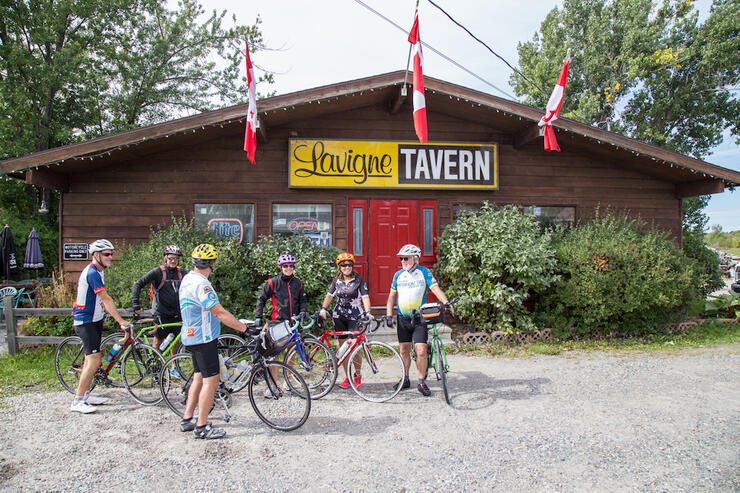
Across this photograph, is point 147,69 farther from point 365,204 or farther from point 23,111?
point 365,204

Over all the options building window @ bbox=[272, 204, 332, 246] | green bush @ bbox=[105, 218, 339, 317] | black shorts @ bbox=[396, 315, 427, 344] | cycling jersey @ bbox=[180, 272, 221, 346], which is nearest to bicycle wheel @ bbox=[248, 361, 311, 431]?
cycling jersey @ bbox=[180, 272, 221, 346]

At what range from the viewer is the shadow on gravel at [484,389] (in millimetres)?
5281

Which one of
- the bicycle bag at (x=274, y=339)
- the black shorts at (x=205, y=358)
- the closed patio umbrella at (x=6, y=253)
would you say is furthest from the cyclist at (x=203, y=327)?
the closed patio umbrella at (x=6, y=253)

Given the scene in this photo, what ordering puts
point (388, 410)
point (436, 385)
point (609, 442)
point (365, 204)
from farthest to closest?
Result: 1. point (365, 204)
2. point (436, 385)
3. point (388, 410)
4. point (609, 442)

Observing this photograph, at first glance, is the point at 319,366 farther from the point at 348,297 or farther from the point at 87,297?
the point at 87,297

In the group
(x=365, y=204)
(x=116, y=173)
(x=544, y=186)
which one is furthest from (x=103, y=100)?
(x=544, y=186)

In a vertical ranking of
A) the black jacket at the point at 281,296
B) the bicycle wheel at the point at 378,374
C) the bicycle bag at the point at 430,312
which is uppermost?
the black jacket at the point at 281,296

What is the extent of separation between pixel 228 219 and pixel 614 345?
7.83 metres

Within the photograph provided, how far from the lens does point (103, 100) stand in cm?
1995

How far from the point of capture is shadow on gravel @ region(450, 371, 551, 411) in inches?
208

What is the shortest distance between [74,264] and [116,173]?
6.55 ft

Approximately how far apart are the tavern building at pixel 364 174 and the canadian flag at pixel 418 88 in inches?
50.0

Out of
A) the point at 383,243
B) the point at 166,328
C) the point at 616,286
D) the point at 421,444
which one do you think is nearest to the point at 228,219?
the point at 383,243

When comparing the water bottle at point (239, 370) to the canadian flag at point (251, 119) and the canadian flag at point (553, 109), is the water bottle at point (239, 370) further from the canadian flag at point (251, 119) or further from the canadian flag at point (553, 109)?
the canadian flag at point (553, 109)
